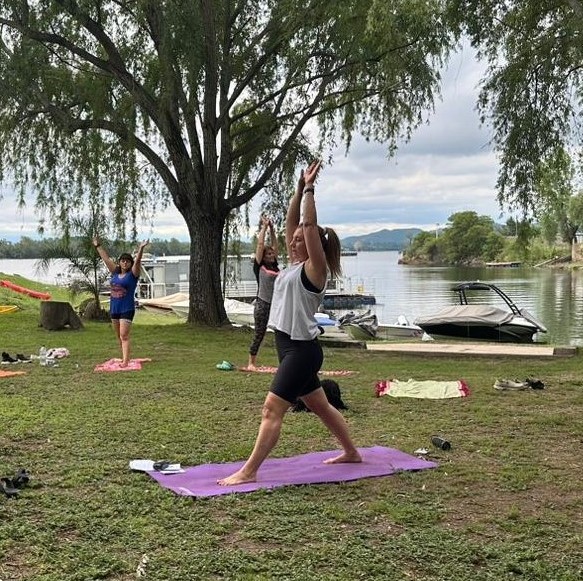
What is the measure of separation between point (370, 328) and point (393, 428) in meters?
17.8

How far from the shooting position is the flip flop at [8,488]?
4.09 metres

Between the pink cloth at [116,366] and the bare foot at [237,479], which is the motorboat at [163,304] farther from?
the bare foot at [237,479]

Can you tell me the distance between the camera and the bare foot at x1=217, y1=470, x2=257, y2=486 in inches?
173

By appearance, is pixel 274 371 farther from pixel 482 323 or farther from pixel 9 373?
pixel 482 323

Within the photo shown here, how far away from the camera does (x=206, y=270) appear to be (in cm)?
1673

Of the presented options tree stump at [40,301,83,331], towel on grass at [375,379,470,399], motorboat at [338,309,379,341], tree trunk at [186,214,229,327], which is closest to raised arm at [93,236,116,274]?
towel on grass at [375,379,470,399]

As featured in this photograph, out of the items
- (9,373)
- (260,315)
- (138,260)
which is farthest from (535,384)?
(9,373)

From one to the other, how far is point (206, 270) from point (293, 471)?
1227 cm

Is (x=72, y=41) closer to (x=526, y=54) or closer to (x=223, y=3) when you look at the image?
(x=223, y=3)

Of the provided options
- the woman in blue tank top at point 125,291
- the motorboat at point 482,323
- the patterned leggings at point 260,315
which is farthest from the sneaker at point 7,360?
the motorboat at point 482,323

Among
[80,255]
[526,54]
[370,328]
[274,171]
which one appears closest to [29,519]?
[526,54]

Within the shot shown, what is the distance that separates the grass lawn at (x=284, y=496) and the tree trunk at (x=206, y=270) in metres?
8.38

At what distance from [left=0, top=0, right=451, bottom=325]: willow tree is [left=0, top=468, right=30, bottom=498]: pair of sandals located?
30.7 feet

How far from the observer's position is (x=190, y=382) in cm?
860
